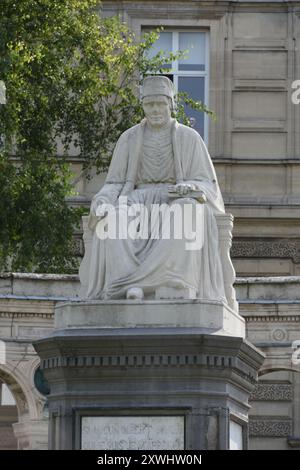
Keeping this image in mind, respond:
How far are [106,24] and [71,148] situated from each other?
13.6 ft

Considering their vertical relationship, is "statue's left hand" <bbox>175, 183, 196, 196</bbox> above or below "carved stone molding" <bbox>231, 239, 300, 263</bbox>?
below

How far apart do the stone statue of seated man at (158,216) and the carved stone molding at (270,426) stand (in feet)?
54.9

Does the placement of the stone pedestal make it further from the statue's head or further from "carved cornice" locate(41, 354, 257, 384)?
the statue's head

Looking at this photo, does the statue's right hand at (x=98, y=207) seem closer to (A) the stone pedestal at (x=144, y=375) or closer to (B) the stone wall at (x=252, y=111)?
(A) the stone pedestal at (x=144, y=375)

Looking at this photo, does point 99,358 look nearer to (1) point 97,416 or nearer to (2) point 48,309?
(1) point 97,416

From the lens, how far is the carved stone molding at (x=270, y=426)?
130 feet

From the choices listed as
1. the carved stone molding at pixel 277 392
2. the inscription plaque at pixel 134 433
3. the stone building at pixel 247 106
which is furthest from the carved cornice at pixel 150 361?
the stone building at pixel 247 106

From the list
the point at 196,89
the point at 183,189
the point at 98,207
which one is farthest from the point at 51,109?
the point at 183,189

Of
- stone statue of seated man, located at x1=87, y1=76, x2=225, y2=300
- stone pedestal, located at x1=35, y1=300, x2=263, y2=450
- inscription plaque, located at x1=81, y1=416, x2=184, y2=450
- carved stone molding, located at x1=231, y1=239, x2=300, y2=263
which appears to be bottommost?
inscription plaque, located at x1=81, y1=416, x2=184, y2=450

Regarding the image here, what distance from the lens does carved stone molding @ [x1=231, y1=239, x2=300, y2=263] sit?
41.5 metres

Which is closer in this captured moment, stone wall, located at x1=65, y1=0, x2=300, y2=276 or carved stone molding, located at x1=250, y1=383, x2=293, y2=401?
carved stone molding, located at x1=250, y1=383, x2=293, y2=401

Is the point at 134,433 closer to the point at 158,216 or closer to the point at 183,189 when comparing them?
the point at 158,216

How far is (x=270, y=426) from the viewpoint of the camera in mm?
39812

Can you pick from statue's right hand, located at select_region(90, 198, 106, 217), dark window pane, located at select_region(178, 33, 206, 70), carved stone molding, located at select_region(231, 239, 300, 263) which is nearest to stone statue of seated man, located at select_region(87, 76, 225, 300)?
statue's right hand, located at select_region(90, 198, 106, 217)
